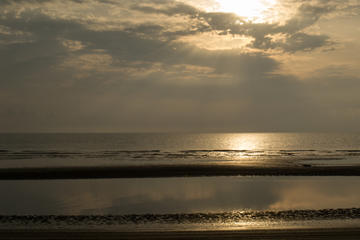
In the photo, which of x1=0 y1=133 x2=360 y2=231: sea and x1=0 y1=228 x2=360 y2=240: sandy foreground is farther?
x1=0 y1=133 x2=360 y2=231: sea

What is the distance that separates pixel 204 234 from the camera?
13609 mm

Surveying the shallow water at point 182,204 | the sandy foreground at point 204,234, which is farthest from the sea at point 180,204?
the sandy foreground at point 204,234

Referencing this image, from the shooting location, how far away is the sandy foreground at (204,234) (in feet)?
43.0

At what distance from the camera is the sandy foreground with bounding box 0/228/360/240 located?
13.1m

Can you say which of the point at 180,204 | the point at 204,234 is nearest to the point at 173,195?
the point at 180,204

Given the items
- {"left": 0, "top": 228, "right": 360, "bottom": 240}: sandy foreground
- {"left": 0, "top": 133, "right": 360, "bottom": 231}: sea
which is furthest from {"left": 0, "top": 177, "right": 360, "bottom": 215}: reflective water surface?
{"left": 0, "top": 228, "right": 360, "bottom": 240}: sandy foreground

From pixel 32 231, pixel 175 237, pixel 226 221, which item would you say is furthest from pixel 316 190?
pixel 32 231

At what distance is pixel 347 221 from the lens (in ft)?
53.8

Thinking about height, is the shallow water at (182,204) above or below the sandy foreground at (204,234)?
below

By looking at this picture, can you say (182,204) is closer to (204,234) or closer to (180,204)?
(180,204)

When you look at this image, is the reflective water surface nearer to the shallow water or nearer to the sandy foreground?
the shallow water

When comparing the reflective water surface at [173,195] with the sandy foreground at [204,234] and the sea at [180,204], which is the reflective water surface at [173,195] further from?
the sandy foreground at [204,234]

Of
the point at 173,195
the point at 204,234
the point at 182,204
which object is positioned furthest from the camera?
the point at 173,195

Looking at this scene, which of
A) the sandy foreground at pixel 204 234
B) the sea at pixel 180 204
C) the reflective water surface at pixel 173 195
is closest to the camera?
the sandy foreground at pixel 204 234
